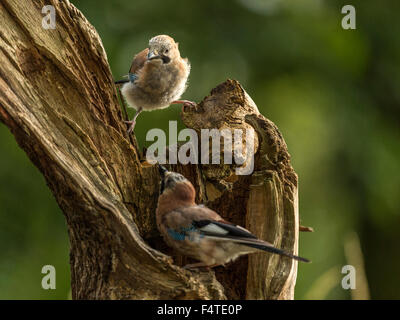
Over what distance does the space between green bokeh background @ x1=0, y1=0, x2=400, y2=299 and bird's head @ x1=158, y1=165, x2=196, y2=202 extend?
339cm

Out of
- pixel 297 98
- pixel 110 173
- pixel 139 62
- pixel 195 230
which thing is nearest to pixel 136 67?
pixel 139 62

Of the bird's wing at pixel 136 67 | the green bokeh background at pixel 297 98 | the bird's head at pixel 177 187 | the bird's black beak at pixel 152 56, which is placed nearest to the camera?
the bird's head at pixel 177 187

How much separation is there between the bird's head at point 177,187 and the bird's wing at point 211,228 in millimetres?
105

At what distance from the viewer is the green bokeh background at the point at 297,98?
7.79 metres

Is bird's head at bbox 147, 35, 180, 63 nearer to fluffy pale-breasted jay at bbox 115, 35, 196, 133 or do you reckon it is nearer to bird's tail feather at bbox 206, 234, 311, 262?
fluffy pale-breasted jay at bbox 115, 35, 196, 133

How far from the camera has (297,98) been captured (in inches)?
322

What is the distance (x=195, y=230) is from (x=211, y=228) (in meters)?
0.12

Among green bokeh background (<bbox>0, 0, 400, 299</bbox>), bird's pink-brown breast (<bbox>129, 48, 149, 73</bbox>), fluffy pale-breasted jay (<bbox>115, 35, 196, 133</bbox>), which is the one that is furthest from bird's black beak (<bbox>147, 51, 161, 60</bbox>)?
green bokeh background (<bbox>0, 0, 400, 299</bbox>)

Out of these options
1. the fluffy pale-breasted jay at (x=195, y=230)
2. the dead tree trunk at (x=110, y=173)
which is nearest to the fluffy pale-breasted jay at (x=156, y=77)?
the dead tree trunk at (x=110, y=173)

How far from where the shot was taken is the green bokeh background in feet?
25.6

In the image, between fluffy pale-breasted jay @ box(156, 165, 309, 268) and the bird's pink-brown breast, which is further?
the bird's pink-brown breast

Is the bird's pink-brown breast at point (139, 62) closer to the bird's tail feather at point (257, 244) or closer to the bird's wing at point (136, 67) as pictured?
the bird's wing at point (136, 67)

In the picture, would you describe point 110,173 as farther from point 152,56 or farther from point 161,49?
point 161,49

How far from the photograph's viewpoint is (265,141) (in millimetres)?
4297
